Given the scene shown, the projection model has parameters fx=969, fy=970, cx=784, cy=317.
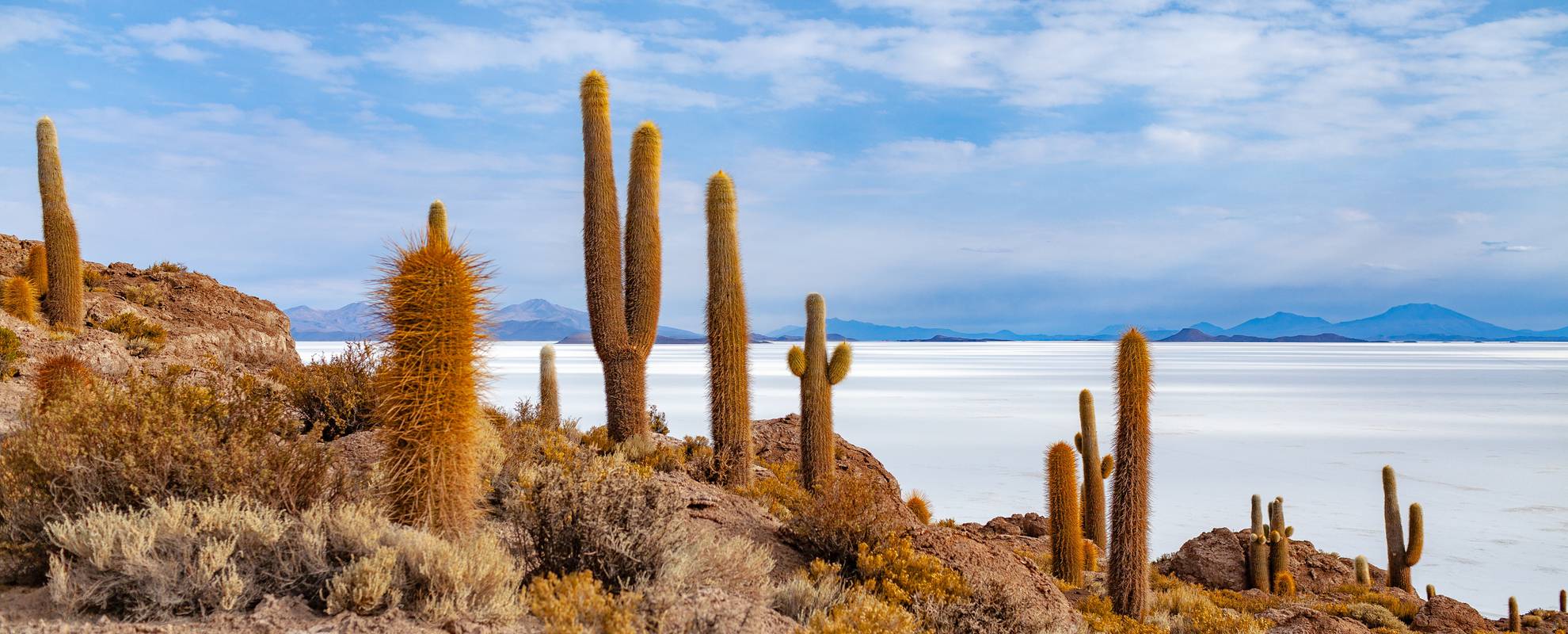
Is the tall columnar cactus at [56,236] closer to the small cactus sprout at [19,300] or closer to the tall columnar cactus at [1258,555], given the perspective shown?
the small cactus sprout at [19,300]

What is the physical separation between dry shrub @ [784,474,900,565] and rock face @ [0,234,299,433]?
40.1ft

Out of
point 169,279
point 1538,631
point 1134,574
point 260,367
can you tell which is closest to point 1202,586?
point 1538,631

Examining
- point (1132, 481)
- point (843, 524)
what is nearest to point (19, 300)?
point (843, 524)

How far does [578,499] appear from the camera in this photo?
19.7ft

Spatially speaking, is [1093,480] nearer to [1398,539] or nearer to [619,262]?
[1398,539]

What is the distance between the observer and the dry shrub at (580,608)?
4.68 meters

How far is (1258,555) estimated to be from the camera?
15.8 metres

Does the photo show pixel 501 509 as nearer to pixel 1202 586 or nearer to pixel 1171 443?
pixel 1202 586

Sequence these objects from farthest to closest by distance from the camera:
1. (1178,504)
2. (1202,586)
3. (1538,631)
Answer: (1178,504) → (1202,586) → (1538,631)

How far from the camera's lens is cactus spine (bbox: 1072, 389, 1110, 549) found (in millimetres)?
15430

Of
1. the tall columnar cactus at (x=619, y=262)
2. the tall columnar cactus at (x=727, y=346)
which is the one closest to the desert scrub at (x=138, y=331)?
the tall columnar cactus at (x=619, y=262)

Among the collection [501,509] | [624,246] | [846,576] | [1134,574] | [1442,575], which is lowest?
[1442,575]

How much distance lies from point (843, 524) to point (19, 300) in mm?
18006

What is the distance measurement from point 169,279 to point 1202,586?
982 inches
